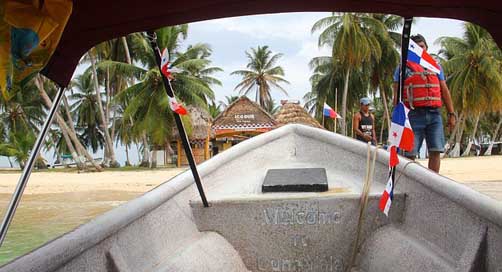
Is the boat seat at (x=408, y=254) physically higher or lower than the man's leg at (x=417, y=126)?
lower

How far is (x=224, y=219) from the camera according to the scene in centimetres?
260

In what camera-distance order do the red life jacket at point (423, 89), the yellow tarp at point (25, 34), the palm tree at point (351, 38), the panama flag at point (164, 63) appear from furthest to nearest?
the palm tree at point (351, 38) < the red life jacket at point (423, 89) < the panama flag at point (164, 63) < the yellow tarp at point (25, 34)

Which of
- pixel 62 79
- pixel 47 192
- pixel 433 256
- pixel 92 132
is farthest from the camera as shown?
pixel 92 132

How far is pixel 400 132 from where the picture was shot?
1900 mm

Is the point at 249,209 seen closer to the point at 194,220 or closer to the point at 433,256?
the point at 194,220

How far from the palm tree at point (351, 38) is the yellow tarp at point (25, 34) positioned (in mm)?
24052

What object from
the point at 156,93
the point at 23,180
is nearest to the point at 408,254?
the point at 23,180

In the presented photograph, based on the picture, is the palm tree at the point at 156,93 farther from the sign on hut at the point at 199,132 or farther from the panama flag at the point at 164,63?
the panama flag at the point at 164,63

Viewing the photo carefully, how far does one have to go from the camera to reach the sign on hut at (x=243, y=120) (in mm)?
23042

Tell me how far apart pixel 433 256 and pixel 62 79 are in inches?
66.0

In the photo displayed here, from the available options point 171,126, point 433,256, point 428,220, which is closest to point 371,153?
point 428,220

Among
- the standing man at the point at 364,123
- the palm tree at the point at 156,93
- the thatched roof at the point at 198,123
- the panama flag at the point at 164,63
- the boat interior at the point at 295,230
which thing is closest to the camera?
the boat interior at the point at 295,230

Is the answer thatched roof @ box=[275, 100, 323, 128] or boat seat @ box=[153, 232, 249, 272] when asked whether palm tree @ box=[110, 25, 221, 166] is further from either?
boat seat @ box=[153, 232, 249, 272]

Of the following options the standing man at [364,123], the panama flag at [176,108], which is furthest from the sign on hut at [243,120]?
the panama flag at [176,108]
